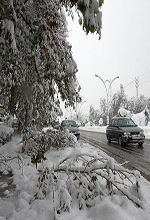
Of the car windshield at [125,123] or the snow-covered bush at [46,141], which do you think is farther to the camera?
the car windshield at [125,123]

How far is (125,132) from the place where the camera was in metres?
10.7

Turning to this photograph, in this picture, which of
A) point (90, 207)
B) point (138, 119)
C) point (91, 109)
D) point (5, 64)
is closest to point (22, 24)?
point (5, 64)

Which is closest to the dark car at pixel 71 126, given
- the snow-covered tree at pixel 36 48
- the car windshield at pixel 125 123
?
the car windshield at pixel 125 123

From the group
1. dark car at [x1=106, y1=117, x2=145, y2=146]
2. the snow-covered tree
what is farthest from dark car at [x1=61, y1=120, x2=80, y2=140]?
the snow-covered tree

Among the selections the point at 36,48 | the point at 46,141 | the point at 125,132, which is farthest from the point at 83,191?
the point at 125,132

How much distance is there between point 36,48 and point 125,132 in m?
8.91

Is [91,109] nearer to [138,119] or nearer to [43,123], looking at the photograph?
[138,119]

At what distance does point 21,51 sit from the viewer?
3264mm

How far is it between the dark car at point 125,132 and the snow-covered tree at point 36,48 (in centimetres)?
765

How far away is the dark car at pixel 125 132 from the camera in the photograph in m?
10.6

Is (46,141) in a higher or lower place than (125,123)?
lower

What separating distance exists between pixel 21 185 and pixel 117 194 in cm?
190

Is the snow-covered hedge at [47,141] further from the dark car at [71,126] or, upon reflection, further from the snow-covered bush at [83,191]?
the dark car at [71,126]

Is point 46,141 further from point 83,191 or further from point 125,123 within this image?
point 125,123
